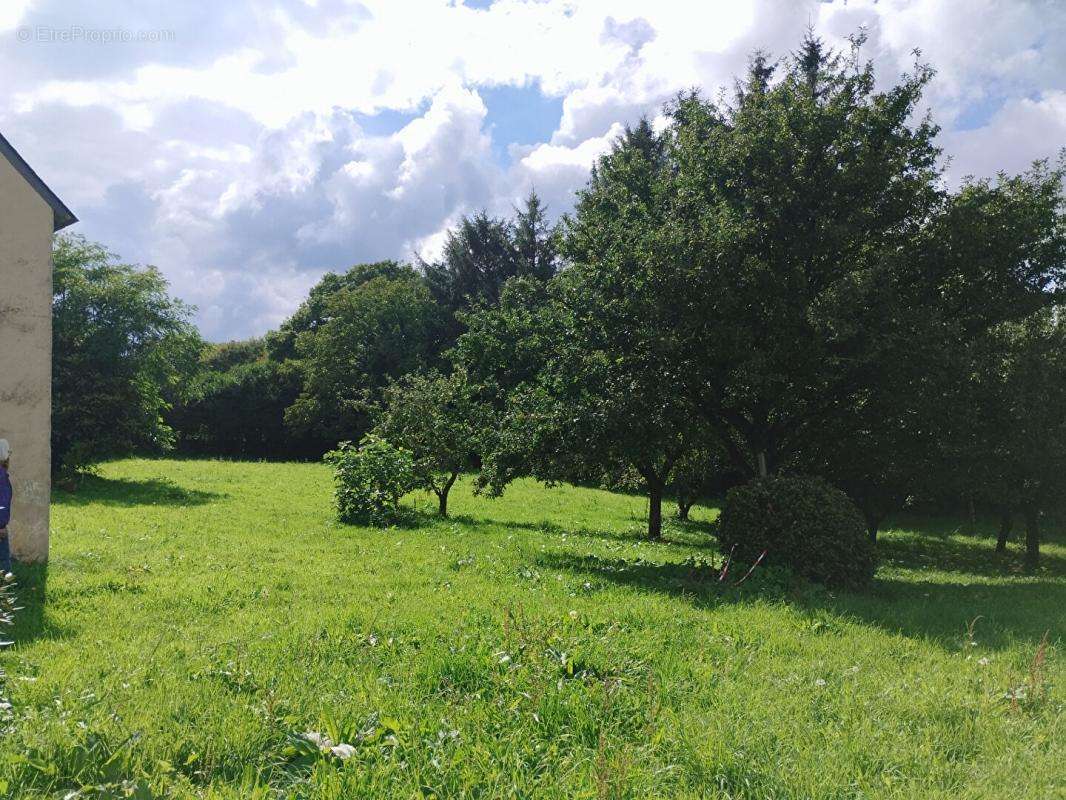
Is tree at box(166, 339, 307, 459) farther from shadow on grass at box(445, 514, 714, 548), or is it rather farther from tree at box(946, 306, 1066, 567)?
tree at box(946, 306, 1066, 567)

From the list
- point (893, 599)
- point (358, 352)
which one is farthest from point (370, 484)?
point (358, 352)

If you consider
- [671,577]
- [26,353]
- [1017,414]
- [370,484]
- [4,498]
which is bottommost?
[671,577]

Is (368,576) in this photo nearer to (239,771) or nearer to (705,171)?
(239,771)

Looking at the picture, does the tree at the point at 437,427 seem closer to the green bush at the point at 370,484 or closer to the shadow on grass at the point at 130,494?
the green bush at the point at 370,484

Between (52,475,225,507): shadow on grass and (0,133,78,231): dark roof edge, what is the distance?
969cm

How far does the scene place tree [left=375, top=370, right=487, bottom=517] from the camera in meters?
19.5

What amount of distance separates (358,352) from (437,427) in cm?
2339

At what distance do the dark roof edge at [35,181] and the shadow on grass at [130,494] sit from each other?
9692mm

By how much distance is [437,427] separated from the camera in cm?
1969

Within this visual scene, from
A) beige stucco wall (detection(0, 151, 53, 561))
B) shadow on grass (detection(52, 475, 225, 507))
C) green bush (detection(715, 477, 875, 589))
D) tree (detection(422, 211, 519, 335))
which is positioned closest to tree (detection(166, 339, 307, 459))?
tree (detection(422, 211, 519, 335))

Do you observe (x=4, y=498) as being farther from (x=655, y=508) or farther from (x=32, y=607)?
(x=655, y=508)

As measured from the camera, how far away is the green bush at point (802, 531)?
1048 cm

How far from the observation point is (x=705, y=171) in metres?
13.5

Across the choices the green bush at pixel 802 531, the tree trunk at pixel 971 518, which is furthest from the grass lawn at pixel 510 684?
the tree trunk at pixel 971 518
